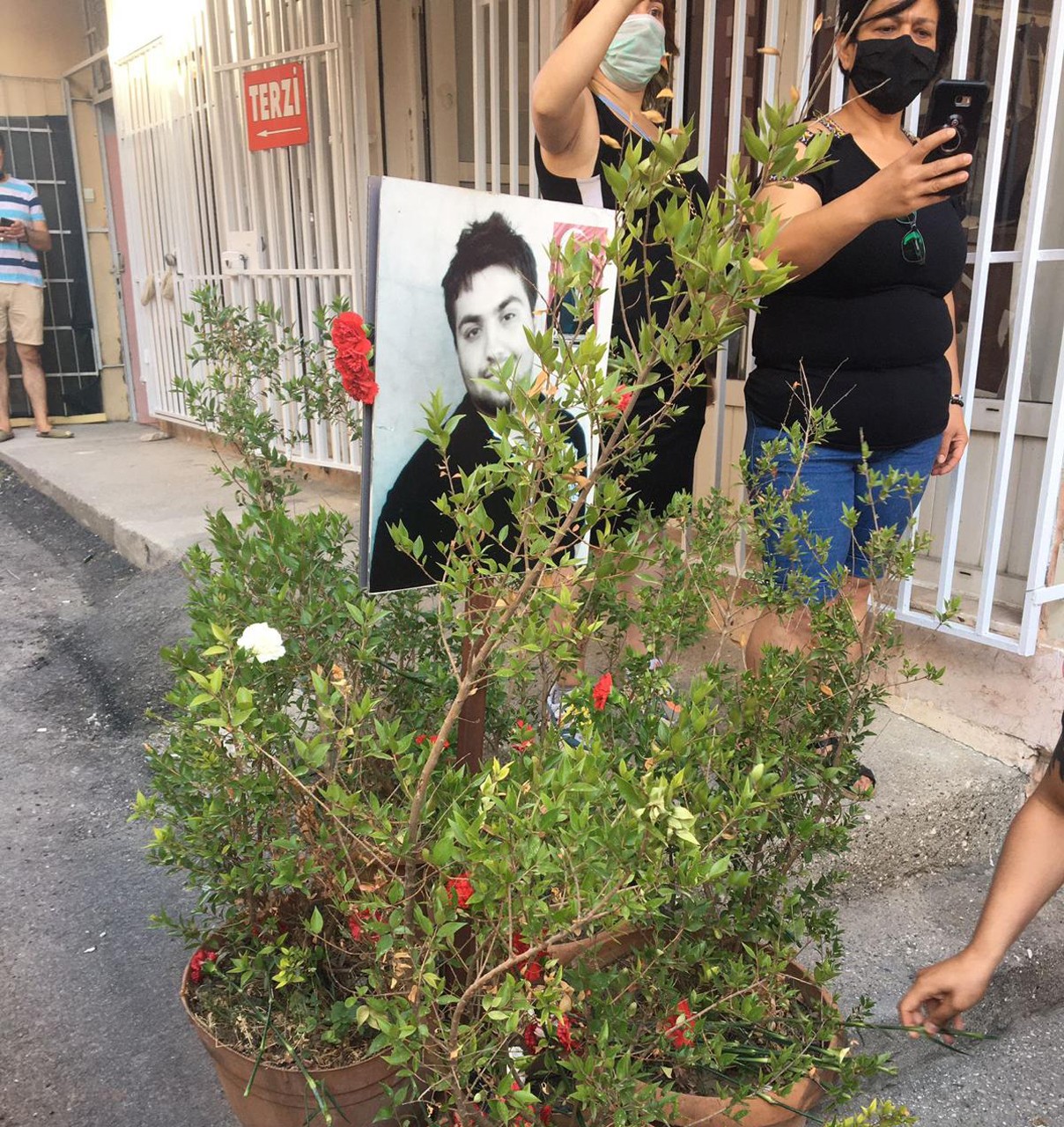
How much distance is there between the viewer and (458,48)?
540 cm

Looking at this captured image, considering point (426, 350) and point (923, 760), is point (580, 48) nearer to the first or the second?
point (426, 350)

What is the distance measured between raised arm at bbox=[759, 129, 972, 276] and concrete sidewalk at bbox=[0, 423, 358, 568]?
8.81ft

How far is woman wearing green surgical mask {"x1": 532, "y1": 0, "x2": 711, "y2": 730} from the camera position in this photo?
1970mm

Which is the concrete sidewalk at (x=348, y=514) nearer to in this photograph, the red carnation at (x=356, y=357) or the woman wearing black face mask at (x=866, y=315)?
the red carnation at (x=356, y=357)

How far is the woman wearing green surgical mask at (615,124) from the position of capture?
6.46 feet

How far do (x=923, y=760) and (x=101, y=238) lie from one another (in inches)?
369

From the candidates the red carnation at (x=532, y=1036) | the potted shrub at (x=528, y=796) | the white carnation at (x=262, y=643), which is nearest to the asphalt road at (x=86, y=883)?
the potted shrub at (x=528, y=796)

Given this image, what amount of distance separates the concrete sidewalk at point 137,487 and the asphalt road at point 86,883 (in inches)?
10.6

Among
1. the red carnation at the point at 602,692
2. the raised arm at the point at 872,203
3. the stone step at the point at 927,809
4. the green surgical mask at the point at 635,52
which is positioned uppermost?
the green surgical mask at the point at 635,52

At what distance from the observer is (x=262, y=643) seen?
4.63 feet

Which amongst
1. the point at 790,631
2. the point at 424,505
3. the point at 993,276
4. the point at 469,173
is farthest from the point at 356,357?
the point at 469,173

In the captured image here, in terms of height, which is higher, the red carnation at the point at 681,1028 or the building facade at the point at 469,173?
the building facade at the point at 469,173

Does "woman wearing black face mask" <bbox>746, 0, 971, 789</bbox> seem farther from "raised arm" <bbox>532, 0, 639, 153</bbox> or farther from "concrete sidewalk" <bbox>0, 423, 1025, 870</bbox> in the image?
"concrete sidewalk" <bbox>0, 423, 1025, 870</bbox>

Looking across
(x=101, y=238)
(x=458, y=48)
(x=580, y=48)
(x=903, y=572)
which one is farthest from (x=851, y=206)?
(x=101, y=238)
